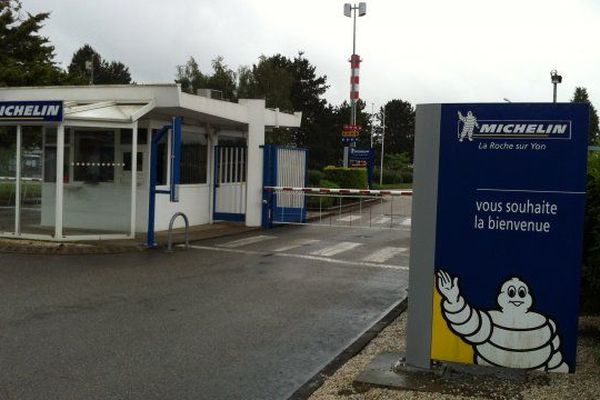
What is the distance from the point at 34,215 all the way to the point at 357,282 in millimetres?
7291

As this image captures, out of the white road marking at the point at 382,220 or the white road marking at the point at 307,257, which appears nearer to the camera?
the white road marking at the point at 307,257

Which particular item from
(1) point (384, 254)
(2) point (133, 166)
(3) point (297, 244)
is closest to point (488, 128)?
(1) point (384, 254)

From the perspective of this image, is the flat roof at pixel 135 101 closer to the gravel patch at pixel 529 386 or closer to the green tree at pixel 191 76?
the gravel patch at pixel 529 386

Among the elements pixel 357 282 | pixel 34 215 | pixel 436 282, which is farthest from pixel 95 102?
pixel 436 282

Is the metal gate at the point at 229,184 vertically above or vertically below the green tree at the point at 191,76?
below

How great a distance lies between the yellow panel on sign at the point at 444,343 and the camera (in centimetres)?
529

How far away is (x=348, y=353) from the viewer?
6.29 metres

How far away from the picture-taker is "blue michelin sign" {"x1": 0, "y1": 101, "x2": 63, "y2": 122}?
42.4 feet

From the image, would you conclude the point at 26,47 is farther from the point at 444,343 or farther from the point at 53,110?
the point at 444,343

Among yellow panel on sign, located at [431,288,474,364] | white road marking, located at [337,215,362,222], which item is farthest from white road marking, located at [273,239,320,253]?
yellow panel on sign, located at [431,288,474,364]

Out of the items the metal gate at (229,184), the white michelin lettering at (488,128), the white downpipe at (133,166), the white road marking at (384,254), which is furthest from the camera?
the metal gate at (229,184)

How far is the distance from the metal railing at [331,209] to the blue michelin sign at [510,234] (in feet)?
34.7

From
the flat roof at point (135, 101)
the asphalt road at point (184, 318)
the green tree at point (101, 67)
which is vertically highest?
the green tree at point (101, 67)

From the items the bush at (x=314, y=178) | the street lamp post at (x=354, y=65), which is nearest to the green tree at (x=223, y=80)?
the street lamp post at (x=354, y=65)
